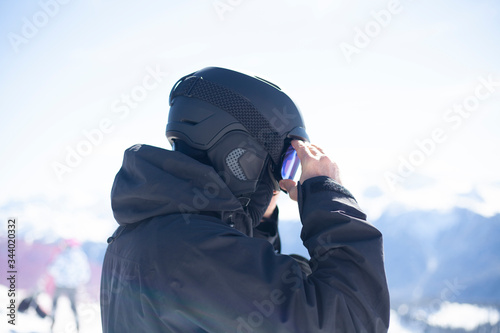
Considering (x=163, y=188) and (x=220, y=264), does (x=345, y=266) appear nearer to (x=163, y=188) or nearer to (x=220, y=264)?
(x=220, y=264)

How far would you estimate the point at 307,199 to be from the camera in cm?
147

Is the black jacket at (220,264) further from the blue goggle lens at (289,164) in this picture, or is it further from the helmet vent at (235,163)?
the blue goggle lens at (289,164)

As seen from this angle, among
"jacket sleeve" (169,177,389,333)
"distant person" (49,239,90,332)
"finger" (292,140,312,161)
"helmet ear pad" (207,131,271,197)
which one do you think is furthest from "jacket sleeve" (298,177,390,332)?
"distant person" (49,239,90,332)

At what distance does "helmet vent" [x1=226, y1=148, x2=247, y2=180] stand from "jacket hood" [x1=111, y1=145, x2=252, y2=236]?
258 mm

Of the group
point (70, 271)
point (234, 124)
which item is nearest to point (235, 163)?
point (234, 124)

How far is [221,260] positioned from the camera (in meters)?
1.25

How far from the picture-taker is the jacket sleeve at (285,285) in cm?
119

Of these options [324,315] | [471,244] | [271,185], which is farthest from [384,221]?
[324,315]

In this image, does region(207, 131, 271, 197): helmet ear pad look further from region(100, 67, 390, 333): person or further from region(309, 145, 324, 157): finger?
region(309, 145, 324, 157): finger

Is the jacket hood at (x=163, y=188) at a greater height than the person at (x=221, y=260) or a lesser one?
greater

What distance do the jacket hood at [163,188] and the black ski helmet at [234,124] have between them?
28 centimetres

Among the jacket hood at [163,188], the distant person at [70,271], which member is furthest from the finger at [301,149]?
the distant person at [70,271]

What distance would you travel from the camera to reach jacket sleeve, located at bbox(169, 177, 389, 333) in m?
1.19

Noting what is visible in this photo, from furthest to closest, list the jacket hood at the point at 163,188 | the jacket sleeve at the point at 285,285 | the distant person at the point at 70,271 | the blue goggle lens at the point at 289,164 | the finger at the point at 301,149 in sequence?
the distant person at the point at 70,271
the blue goggle lens at the point at 289,164
the finger at the point at 301,149
the jacket hood at the point at 163,188
the jacket sleeve at the point at 285,285
